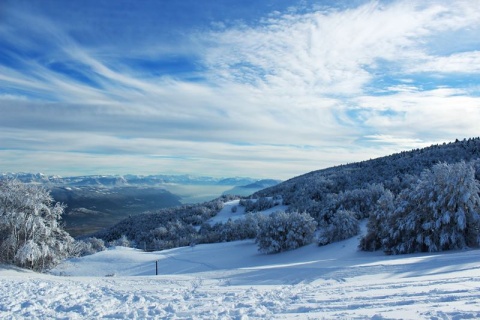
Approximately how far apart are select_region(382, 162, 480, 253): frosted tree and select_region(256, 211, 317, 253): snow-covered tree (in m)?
10.2

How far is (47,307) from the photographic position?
1002 centimetres

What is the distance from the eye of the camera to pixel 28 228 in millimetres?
20984

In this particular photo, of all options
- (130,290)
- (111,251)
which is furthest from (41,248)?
(111,251)

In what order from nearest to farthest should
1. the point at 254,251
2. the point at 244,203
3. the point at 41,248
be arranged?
the point at 41,248
the point at 254,251
the point at 244,203

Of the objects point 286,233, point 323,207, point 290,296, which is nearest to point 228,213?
point 323,207

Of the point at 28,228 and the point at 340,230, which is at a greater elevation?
the point at 28,228

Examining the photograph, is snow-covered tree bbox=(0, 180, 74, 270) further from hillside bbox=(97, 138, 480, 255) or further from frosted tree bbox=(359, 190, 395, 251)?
hillside bbox=(97, 138, 480, 255)

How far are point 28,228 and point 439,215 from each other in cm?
2402

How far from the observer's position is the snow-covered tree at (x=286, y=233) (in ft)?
105

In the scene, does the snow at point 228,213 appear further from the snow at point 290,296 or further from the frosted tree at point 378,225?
the snow at point 290,296

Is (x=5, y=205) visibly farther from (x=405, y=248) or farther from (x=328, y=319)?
(x=405, y=248)

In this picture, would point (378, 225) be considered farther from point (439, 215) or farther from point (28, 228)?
point (28, 228)

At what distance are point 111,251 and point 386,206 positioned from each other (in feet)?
89.4

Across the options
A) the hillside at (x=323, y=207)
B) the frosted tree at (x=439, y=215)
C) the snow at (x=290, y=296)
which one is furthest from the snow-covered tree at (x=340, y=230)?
the snow at (x=290, y=296)
